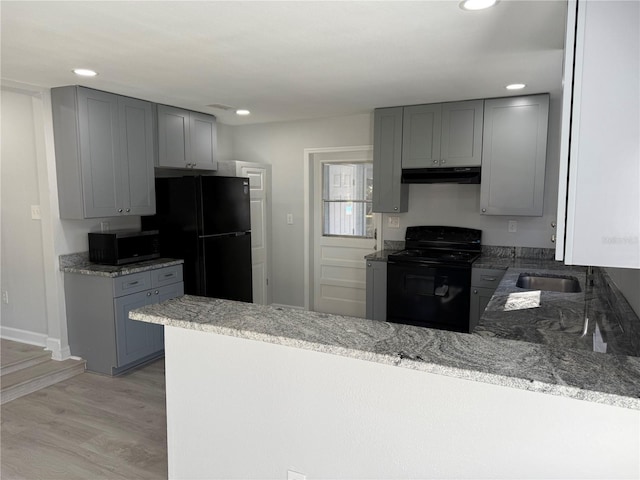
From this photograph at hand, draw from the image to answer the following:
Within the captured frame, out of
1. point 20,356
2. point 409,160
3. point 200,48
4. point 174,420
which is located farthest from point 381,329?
point 20,356

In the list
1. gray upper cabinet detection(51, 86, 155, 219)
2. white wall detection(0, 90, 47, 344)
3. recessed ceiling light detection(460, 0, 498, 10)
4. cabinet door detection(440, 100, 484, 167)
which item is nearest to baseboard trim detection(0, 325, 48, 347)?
white wall detection(0, 90, 47, 344)

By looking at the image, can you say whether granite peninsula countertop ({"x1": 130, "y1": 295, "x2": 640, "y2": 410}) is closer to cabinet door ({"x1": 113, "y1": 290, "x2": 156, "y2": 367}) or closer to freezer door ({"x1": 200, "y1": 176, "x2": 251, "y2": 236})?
cabinet door ({"x1": 113, "y1": 290, "x2": 156, "y2": 367})

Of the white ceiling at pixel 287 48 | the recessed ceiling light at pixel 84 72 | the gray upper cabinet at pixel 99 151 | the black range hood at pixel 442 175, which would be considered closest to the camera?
the white ceiling at pixel 287 48

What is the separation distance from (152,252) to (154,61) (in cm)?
182

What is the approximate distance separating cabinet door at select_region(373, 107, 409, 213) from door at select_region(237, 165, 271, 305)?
149 centimetres

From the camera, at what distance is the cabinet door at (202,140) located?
4520mm

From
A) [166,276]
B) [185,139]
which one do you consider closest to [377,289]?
[166,276]

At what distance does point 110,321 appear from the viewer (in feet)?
11.5

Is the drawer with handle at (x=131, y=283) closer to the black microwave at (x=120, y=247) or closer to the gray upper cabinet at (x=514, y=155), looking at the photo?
the black microwave at (x=120, y=247)

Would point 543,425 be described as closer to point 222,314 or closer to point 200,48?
point 222,314

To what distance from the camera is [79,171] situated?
3465 mm

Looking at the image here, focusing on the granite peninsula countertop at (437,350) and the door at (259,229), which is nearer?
the granite peninsula countertop at (437,350)

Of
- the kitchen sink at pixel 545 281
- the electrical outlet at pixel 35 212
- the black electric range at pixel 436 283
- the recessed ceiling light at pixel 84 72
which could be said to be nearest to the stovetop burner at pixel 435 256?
the black electric range at pixel 436 283

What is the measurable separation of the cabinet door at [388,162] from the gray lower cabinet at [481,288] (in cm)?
105
